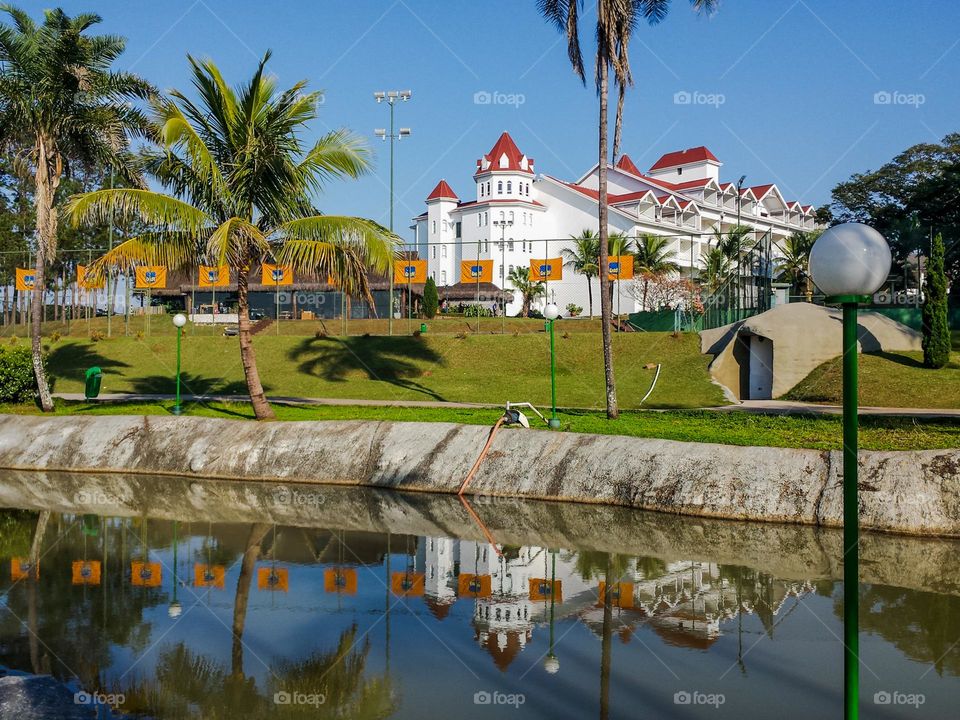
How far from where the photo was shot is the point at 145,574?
1073 cm

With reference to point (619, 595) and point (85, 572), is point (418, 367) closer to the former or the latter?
point (85, 572)

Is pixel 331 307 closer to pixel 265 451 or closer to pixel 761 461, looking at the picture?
pixel 265 451

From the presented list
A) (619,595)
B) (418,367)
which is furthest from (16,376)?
(619,595)

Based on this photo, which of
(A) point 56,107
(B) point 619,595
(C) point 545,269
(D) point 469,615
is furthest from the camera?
(C) point 545,269

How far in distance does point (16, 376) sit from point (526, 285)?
149 feet

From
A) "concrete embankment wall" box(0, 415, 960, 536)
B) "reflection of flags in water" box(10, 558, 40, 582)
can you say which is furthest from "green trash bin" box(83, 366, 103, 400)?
→ "reflection of flags in water" box(10, 558, 40, 582)

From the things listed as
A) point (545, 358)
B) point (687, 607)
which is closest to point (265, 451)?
point (687, 607)

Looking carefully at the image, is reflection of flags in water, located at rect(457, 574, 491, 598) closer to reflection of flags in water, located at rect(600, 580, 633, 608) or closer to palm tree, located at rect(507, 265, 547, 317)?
reflection of flags in water, located at rect(600, 580, 633, 608)

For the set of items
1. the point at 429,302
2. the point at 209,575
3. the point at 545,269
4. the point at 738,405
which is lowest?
the point at 209,575

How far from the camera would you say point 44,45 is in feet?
74.3

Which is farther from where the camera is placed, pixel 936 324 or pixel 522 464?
pixel 936 324

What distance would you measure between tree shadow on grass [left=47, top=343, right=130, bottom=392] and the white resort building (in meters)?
37.0

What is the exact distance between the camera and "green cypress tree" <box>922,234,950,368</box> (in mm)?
24609

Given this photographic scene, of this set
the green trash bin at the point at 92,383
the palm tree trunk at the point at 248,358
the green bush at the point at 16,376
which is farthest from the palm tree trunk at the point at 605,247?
the green bush at the point at 16,376
